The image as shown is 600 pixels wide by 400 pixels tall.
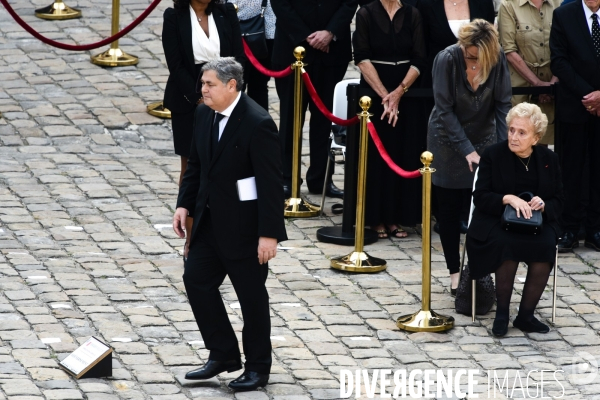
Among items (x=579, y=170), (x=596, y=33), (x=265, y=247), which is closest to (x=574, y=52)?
(x=596, y=33)

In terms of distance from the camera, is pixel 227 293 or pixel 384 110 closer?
pixel 227 293

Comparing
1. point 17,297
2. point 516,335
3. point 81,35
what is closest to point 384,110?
point 516,335

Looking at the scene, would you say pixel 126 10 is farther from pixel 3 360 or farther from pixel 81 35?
pixel 3 360

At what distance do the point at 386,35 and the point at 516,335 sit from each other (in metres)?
2.61

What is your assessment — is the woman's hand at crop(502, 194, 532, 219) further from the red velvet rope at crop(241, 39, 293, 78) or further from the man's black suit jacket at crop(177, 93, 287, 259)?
the red velvet rope at crop(241, 39, 293, 78)

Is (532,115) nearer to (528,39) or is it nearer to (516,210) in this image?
(516,210)

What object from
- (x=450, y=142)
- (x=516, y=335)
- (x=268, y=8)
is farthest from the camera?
(x=268, y=8)

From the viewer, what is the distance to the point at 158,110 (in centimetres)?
1277

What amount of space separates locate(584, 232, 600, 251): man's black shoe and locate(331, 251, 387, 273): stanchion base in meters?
1.69

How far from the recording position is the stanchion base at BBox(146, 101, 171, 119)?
1269 centimetres

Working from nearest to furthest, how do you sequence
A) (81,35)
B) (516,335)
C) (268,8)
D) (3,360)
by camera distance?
(3,360) → (516,335) → (268,8) → (81,35)

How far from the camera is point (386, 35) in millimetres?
9938

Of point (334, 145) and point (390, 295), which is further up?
point (334, 145)

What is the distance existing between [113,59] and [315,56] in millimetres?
3754
